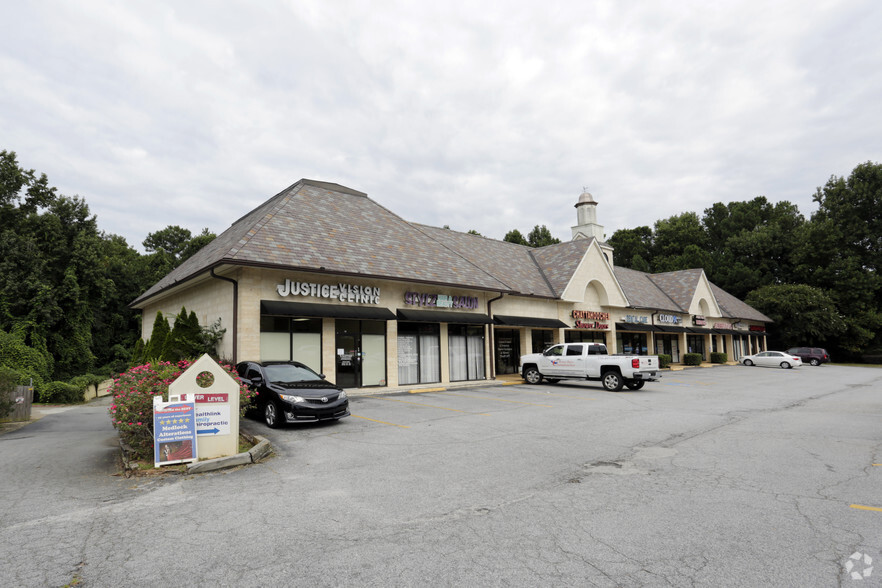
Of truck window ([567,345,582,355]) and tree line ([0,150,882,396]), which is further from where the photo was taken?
tree line ([0,150,882,396])

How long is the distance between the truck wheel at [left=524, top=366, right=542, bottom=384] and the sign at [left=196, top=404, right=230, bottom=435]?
1656cm

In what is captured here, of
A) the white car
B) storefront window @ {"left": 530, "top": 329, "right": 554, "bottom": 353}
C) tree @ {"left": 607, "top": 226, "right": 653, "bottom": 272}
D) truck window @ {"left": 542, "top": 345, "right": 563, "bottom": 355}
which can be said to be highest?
tree @ {"left": 607, "top": 226, "right": 653, "bottom": 272}

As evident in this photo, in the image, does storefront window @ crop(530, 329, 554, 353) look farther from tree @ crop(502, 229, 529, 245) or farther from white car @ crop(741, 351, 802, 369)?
tree @ crop(502, 229, 529, 245)

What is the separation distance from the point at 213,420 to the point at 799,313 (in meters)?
55.8

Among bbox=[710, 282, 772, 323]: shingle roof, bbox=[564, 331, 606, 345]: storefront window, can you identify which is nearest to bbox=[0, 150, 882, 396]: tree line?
bbox=[710, 282, 772, 323]: shingle roof

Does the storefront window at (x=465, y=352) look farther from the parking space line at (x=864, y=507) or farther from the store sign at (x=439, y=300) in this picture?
the parking space line at (x=864, y=507)

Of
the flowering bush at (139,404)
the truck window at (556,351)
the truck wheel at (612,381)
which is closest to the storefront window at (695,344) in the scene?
the truck window at (556,351)

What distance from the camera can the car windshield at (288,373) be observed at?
1230cm

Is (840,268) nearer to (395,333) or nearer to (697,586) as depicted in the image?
(395,333)

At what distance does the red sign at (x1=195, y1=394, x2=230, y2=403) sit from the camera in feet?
27.0

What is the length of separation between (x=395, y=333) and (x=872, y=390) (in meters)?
20.4

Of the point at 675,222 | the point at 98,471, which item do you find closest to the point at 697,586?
the point at 98,471

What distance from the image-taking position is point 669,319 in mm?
38688

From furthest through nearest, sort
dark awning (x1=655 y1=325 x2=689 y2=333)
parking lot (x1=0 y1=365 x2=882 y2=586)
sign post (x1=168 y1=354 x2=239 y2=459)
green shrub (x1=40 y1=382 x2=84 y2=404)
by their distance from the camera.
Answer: dark awning (x1=655 y1=325 x2=689 y2=333)
green shrub (x1=40 y1=382 x2=84 y2=404)
sign post (x1=168 y1=354 x2=239 y2=459)
parking lot (x1=0 y1=365 x2=882 y2=586)
